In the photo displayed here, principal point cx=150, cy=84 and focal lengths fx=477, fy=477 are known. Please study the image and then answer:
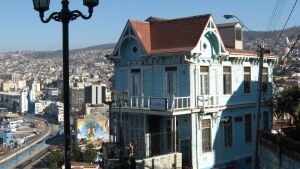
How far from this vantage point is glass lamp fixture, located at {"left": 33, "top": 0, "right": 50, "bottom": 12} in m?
7.19

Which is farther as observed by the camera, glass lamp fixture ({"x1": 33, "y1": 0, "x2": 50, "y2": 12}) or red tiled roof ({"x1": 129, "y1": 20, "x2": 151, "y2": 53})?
red tiled roof ({"x1": 129, "y1": 20, "x2": 151, "y2": 53})

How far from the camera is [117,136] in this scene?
25.4m

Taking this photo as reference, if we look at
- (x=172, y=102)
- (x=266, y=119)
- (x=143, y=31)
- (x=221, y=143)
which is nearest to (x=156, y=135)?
(x=172, y=102)

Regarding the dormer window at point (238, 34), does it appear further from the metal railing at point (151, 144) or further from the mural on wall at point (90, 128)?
the mural on wall at point (90, 128)

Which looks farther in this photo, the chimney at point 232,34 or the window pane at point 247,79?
the chimney at point 232,34

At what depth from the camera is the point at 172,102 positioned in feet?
69.5

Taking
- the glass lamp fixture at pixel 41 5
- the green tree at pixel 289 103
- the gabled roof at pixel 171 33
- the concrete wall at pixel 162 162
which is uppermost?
the gabled roof at pixel 171 33

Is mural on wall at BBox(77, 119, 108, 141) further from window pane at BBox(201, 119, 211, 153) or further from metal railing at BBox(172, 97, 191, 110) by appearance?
metal railing at BBox(172, 97, 191, 110)

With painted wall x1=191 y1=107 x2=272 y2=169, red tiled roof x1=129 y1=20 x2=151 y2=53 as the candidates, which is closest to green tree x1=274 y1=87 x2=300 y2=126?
painted wall x1=191 y1=107 x2=272 y2=169

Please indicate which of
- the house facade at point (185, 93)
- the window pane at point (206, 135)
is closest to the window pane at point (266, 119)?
the house facade at point (185, 93)

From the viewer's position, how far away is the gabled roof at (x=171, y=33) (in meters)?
22.1

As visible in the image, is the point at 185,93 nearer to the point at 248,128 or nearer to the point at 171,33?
the point at 171,33

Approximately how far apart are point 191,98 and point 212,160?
3550 millimetres

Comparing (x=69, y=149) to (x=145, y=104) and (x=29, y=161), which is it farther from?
(x=29, y=161)
